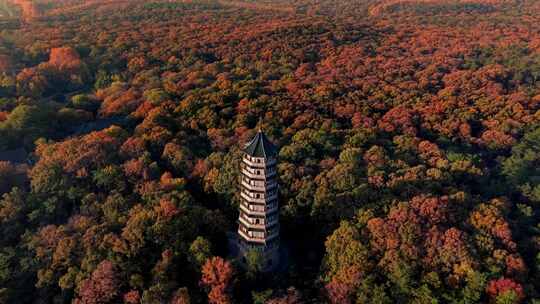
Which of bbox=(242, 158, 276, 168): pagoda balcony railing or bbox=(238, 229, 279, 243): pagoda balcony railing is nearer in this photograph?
bbox=(242, 158, 276, 168): pagoda balcony railing

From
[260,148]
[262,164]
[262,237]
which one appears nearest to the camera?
[260,148]

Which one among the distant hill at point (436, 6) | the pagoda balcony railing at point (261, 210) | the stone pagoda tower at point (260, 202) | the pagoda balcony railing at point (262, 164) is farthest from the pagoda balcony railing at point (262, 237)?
the distant hill at point (436, 6)

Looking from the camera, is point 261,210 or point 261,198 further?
point 261,210

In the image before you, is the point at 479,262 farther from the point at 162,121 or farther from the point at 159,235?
the point at 162,121

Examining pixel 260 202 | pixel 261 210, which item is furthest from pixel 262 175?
pixel 261 210

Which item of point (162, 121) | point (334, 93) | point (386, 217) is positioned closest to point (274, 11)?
point (334, 93)

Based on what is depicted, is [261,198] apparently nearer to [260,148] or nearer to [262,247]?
[260,148]

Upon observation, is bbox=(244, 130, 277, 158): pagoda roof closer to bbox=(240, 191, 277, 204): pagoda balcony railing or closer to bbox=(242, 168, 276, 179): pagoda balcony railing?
bbox=(242, 168, 276, 179): pagoda balcony railing

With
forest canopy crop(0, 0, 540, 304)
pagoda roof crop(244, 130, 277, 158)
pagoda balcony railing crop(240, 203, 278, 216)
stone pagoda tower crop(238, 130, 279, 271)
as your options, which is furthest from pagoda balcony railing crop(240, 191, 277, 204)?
forest canopy crop(0, 0, 540, 304)

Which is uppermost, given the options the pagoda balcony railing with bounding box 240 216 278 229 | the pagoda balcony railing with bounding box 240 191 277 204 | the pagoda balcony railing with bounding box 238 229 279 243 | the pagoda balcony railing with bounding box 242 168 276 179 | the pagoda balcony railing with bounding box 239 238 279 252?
the pagoda balcony railing with bounding box 242 168 276 179
